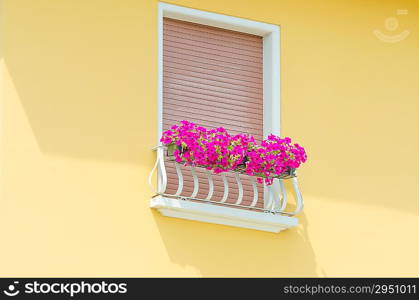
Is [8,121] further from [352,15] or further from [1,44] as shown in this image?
[352,15]

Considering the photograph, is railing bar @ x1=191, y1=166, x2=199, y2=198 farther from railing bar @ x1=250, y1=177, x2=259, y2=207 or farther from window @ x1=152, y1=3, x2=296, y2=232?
railing bar @ x1=250, y1=177, x2=259, y2=207

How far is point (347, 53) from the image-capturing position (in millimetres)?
9969

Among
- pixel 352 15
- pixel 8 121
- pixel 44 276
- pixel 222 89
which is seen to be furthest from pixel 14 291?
pixel 352 15

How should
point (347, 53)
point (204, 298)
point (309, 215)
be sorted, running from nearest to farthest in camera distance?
1. point (204, 298)
2. point (309, 215)
3. point (347, 53)

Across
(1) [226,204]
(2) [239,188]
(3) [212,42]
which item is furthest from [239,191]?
(3) [212,42]

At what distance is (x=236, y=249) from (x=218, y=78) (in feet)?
4.61

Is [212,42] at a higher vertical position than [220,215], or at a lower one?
higher

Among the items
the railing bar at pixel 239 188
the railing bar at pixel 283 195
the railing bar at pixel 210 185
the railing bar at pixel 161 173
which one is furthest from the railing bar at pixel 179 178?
the railing bar at pixel 283 195

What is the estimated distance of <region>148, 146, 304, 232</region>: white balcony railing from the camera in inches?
342

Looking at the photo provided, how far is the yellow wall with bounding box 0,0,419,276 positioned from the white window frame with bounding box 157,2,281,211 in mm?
69

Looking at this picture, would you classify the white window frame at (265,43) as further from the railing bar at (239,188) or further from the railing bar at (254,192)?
the railing bar at (239,188)

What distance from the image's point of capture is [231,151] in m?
8.73

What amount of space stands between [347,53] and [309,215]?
4.94 feet

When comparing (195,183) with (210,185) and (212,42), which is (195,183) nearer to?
(210,185)
